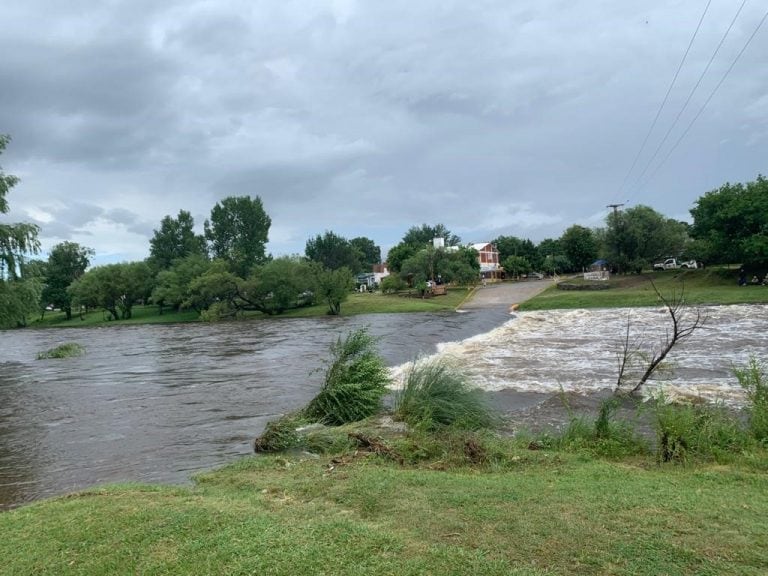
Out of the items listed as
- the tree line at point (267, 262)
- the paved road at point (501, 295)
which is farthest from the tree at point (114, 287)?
the paved road at point (501, 295)

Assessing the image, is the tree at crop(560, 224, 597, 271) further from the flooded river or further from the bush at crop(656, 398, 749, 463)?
the bush at crop(656, 398, 749, 463)

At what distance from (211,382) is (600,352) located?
642 inches

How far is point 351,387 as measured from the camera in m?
12.5

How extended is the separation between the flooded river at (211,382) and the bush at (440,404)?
11.7 feet

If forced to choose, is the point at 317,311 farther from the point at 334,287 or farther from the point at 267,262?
the point at 267,262

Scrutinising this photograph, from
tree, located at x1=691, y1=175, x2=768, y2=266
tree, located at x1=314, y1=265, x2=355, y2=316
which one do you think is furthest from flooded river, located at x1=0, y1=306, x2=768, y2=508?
tree, located at x1=314, y1=265, x2=355, y2=316

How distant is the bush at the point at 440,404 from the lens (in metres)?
10.8

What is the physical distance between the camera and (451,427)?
10.4 meters

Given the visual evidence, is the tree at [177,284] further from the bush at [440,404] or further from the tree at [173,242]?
the bush at [440,404]

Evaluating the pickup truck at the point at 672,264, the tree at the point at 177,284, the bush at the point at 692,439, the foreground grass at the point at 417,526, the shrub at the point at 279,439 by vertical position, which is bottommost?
the shrub at the point at 279,439

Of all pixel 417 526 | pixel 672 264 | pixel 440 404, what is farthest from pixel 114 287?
pixel 672 264

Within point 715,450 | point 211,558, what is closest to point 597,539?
point 211,558

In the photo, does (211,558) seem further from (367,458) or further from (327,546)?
(367,458)

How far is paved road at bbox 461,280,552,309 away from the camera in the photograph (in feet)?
200
